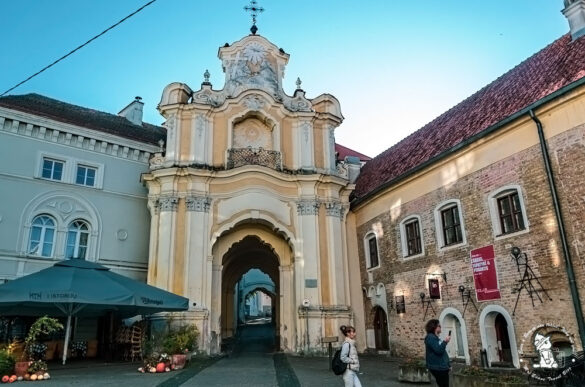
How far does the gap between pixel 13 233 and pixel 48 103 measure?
7043 millimetres

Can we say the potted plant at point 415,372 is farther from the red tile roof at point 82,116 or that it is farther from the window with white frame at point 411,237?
the red tile roof at point 82,116

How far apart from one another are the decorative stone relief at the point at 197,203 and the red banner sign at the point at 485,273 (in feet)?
33.9

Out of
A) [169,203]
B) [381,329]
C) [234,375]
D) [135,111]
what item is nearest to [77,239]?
[169,203]

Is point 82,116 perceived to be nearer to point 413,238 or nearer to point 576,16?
point 413,238

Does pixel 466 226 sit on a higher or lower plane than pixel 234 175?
lower

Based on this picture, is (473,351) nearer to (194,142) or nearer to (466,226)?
(466,226)

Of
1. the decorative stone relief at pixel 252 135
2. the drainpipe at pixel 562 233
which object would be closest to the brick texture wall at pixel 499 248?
the drainpipe at pixel 562 233

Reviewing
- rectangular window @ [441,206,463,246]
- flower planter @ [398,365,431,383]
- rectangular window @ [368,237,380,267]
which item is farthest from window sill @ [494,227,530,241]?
rectangular window @ [368,237,380,267]

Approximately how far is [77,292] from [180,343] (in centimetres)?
391

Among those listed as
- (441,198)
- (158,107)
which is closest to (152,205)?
(158,107)

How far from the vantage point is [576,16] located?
15172mm

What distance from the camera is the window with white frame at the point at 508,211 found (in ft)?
42.9

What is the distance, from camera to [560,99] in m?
12.2

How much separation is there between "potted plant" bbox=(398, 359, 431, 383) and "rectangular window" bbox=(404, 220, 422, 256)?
21.2ft
